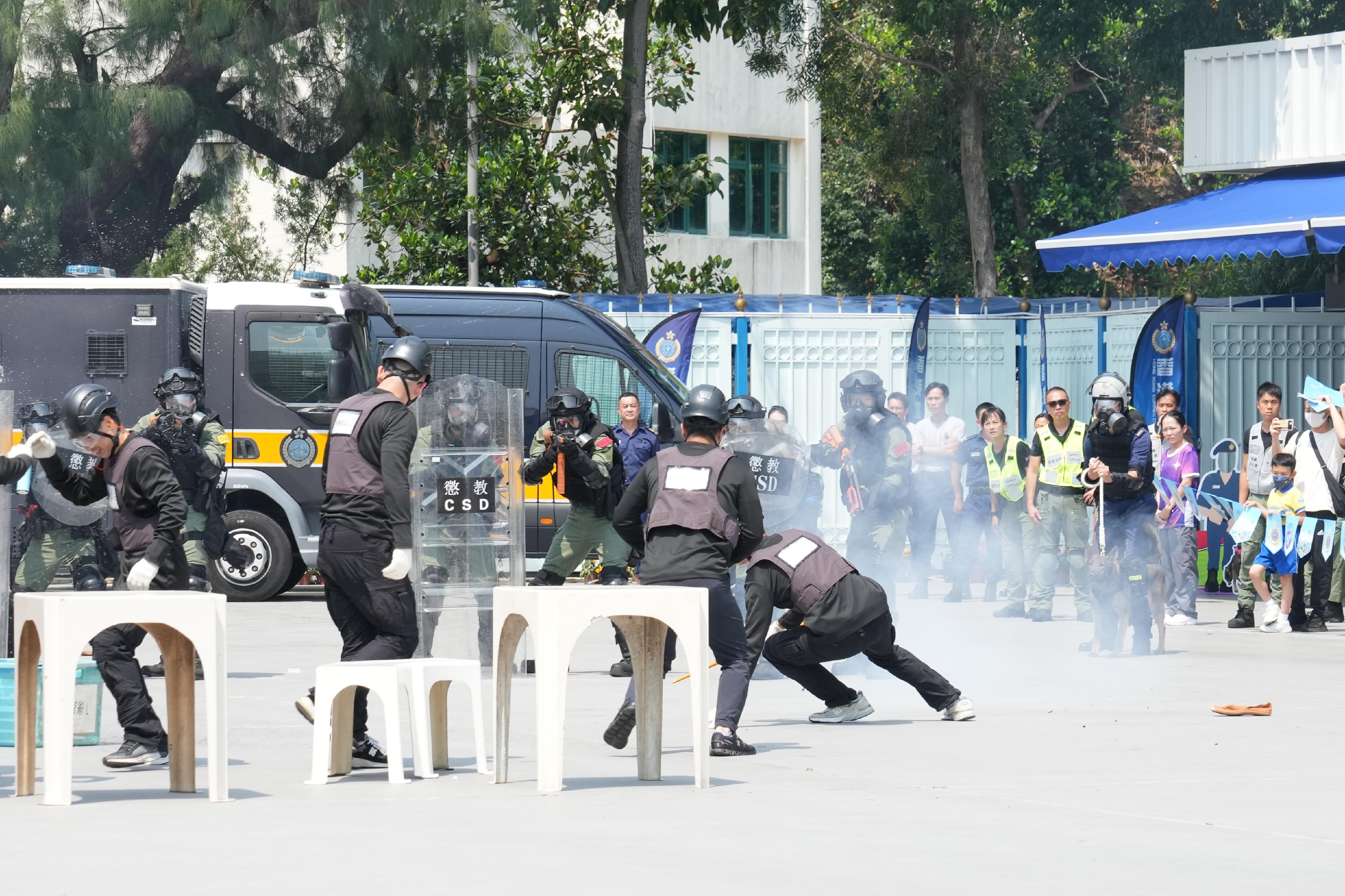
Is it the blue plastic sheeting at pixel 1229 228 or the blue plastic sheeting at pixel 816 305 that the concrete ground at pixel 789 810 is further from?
the blue plastic sheeting at pixel 816 305

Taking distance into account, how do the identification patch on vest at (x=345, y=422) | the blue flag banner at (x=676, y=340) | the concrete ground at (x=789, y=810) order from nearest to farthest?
the concrete ground at (x=789, y=810) < the identification patch on vest at (x=345, y=422) < the blue flag banner at (x=676, y=340)

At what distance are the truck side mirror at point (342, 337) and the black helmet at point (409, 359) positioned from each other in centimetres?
826

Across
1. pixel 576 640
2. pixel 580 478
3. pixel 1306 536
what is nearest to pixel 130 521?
pixel 576 640

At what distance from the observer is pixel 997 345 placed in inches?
830

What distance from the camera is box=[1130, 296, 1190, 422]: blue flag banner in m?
18.1

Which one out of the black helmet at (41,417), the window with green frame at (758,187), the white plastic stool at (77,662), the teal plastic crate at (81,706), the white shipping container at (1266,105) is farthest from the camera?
the window with green frame at (758,187)

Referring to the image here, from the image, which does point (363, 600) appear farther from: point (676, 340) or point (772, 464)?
point (676, 340)

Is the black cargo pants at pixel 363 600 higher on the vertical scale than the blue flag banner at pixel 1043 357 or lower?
lower

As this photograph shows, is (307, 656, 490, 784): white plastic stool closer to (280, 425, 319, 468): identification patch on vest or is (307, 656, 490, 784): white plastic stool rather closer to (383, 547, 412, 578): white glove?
(383, 547, 412, 578): white glove

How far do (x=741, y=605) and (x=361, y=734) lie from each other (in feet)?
14.1

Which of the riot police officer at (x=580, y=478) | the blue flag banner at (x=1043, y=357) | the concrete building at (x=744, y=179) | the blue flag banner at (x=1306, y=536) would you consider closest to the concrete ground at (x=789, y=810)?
the riot police officer at (x=580, y=478)

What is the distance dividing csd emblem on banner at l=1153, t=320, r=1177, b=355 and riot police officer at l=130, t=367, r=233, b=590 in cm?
914

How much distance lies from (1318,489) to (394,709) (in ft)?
30.0

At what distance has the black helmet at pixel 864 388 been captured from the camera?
42.8ft
